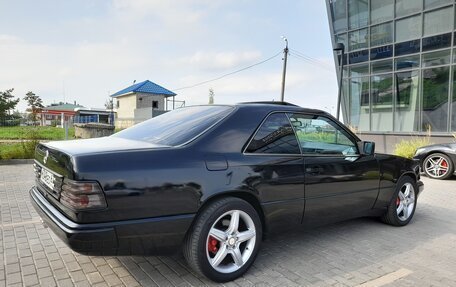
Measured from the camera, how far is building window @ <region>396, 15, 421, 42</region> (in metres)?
13.9

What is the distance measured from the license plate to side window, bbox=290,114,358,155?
2324mm

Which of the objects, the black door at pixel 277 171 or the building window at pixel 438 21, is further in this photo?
the building window at pixel 438 21

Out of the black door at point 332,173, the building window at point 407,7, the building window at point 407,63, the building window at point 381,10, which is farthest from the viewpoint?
the building window at point 381,10

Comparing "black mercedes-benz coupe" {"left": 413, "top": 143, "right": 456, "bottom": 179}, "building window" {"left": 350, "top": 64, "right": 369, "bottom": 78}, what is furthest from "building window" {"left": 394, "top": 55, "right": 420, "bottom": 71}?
"black mercedes-benz coupe" {"left": 413, "top": 143, "right": 456, "bottom": 179}

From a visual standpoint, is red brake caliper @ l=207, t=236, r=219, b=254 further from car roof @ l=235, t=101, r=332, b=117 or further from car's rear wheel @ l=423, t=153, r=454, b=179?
car's rear wheel @ l=423, t=153, r=454, b=179

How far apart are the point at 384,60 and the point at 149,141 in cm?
1466

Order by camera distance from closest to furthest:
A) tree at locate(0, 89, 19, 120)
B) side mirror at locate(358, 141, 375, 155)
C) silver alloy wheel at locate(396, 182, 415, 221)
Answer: side mirror at locate(358, 141, 375, 155), silver alloy wheel at locate(396, 182, 415, 221), tree at locate(0, 89, 19, 120)

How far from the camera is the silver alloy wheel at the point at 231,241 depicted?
2898 millimetres

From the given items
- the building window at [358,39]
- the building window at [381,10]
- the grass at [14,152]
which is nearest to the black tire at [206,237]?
the grass at [14,152]

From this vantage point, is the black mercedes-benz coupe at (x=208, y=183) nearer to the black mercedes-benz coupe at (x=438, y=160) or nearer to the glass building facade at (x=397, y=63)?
the black mercedes-benz coupe at (x=438, y=160)

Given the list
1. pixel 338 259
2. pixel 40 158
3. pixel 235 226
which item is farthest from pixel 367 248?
pixel 40 158

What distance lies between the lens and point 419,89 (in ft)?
46.4

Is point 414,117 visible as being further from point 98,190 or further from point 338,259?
point 98,190

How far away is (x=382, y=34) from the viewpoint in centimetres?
1512
